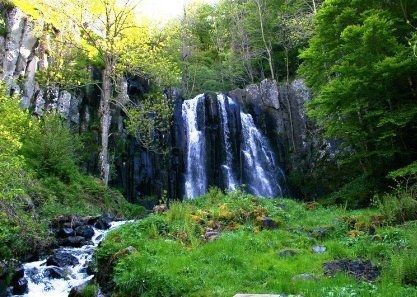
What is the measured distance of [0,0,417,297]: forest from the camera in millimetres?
8211

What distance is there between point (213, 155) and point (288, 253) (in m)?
18.2

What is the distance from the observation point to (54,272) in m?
10.3

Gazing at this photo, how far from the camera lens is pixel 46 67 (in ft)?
74.5

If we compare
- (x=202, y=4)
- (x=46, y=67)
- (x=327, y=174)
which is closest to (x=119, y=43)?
(x=46, y=67)

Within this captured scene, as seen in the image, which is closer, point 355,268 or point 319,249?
point 355,268

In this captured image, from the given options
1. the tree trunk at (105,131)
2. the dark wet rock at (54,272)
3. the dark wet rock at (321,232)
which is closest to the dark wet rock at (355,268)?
the dark wet rock at (321,232)

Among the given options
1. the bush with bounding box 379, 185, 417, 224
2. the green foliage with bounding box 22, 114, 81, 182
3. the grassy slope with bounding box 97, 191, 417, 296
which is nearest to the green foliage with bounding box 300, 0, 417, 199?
the bush with bounding box 379, 185, 417, 224

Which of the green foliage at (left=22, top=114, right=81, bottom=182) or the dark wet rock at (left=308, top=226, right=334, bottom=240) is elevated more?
the green foliage at (left=22, top=114, right=81, bottom=182)

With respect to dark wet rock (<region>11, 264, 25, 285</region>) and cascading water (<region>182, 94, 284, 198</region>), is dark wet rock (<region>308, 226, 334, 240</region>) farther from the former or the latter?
cascading water (<region>182, 94, 284, 198</region>)

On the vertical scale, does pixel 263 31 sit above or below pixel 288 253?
above

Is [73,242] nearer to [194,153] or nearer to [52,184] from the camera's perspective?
[52,184]

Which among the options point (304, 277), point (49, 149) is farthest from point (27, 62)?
point (304, 277)

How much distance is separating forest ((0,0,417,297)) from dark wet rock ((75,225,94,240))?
0.05 m

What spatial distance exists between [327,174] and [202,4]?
26034mm
